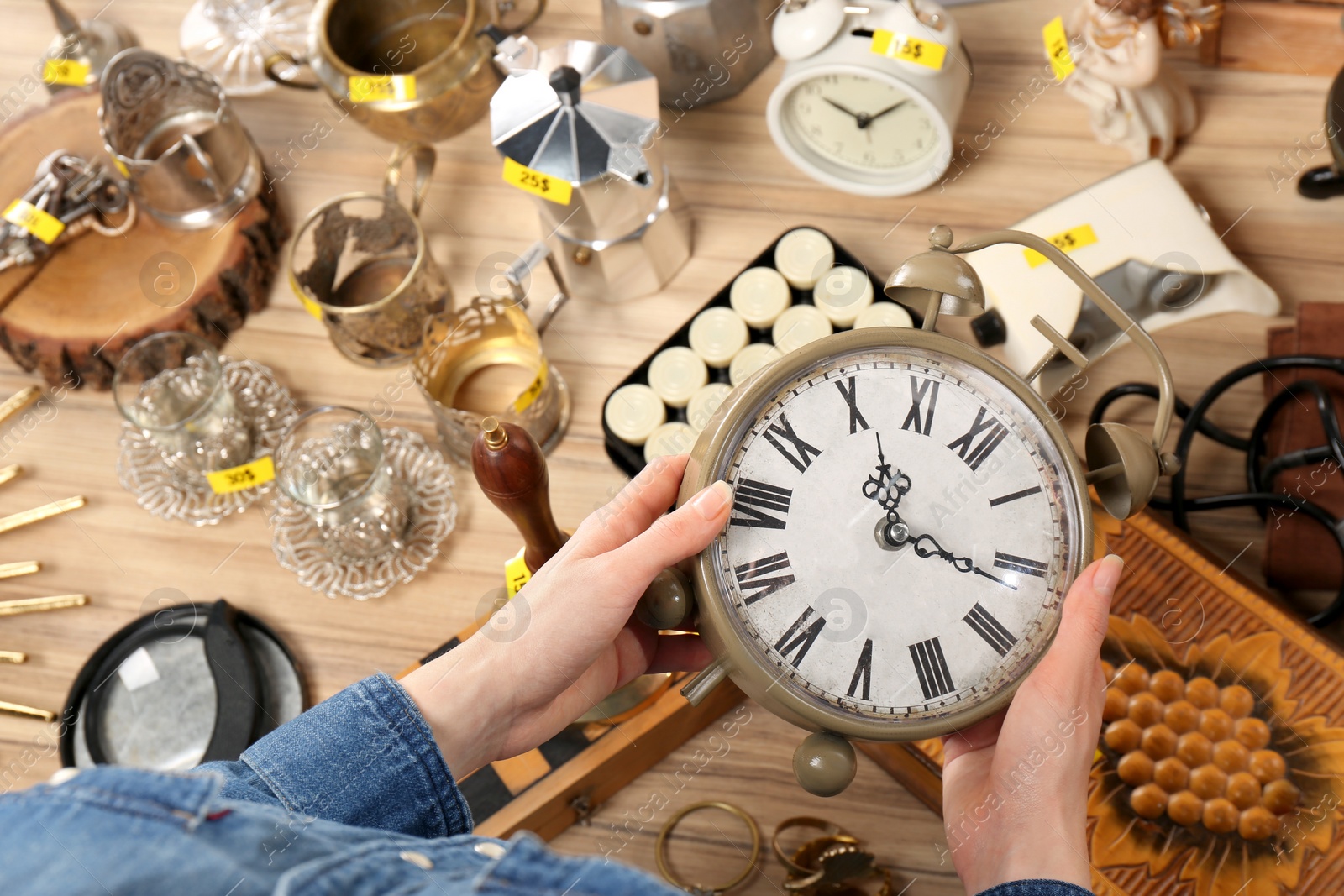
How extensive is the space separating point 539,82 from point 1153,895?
4.30 ft

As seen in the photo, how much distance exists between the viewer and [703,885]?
4.55 feet

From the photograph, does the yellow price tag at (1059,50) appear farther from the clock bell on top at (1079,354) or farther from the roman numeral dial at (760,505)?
the roman numeral dial at (760,505)

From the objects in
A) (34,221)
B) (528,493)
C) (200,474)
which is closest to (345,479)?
(200,474)

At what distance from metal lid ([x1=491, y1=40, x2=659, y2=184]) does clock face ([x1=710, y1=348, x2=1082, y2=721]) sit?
0.60 meters

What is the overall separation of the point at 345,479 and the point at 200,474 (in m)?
0.27

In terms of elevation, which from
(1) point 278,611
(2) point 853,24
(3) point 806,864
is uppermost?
(2) point 853,24

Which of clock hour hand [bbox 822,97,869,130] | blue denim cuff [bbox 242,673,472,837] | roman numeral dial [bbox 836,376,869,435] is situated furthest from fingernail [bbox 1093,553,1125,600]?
clock hour hand [bbox 822,97,869,130]

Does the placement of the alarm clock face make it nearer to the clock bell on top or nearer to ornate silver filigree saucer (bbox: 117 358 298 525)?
the clock bell on top

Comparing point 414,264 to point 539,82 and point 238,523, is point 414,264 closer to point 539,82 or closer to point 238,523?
point 539,82

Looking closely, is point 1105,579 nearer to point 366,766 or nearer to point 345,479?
point 366,766

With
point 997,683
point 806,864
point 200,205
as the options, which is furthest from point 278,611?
point 997,683

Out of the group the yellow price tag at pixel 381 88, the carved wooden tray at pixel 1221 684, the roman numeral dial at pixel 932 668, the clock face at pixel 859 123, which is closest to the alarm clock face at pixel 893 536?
the roman numeral dial at pixel 932 668

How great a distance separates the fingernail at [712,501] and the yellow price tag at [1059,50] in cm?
105

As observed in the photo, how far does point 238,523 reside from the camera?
65.0 inches
